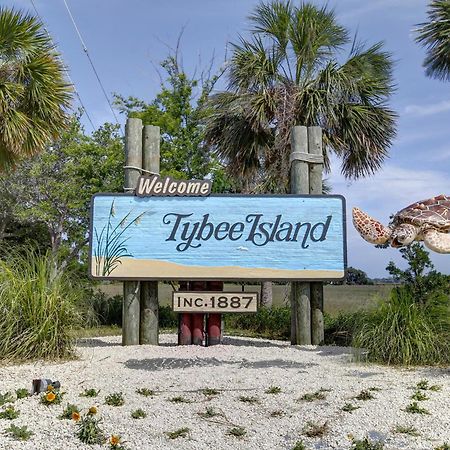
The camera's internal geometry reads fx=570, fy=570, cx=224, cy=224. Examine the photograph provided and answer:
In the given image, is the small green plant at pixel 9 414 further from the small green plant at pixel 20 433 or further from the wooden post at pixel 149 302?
the wooden post at pixel 149 302

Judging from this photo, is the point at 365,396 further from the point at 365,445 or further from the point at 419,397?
the point at 365,445

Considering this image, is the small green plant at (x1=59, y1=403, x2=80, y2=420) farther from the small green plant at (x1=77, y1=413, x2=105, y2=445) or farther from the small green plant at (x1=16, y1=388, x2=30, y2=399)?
the small green plant at (x1=16, y1=388, x2=30, y2=399)

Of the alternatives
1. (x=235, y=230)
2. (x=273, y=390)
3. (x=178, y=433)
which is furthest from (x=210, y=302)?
(x=178, y=433)

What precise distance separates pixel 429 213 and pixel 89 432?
3.95 metres

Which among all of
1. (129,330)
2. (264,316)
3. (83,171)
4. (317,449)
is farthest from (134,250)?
(83,171)

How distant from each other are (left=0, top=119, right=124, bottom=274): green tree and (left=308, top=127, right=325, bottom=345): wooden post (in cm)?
922

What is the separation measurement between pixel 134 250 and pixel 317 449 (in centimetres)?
581

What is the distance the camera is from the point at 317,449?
4270 millimetres

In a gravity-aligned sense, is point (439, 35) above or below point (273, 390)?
above

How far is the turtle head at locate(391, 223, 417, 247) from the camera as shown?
586cm

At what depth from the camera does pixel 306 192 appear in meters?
9.89

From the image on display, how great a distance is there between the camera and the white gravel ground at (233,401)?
4.47 meters

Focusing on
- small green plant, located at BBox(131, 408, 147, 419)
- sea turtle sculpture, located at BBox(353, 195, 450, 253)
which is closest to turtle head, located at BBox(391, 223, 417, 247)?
sea turtle sculpture, located at BBox(353, 195, 450, 253)

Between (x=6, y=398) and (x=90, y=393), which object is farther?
(x=90, y=393)
